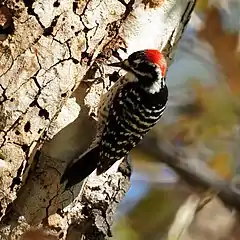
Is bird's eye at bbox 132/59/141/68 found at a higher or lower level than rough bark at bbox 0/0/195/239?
higher

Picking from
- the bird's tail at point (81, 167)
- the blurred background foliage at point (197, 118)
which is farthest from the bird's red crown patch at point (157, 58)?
the blurred background foliage at point (197, 118)

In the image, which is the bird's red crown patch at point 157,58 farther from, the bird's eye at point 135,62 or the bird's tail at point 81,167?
the bird's tail at point 81,167

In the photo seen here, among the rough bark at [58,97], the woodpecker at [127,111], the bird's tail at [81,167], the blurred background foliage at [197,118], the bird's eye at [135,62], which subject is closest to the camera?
the rough bark at [58,97]

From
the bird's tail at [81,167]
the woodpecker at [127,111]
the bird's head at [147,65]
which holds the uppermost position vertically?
the bird's head at [147,65]

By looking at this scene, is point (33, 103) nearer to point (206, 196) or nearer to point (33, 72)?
point (33, 72)

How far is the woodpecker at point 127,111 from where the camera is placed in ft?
9.38

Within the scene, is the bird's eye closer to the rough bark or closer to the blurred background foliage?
the rough bark

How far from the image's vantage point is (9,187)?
2607 mm

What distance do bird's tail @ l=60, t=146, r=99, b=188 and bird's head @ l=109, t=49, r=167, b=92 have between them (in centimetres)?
38

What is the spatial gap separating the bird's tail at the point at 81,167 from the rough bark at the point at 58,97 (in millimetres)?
33

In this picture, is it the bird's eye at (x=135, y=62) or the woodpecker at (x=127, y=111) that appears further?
the bird's eye at (x=135, y=62)

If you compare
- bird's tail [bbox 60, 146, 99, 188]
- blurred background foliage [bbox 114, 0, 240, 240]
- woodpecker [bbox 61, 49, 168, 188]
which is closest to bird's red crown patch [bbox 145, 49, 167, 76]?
woodpecker [bbox 61, 49, 168, 188]

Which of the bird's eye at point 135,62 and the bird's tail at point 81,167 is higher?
the bird's eye at point 135,62

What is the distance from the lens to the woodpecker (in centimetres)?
286
